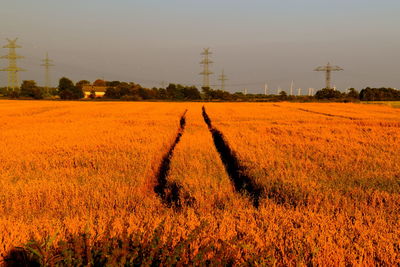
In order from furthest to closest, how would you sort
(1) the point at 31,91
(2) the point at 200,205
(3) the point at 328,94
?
(3) the point at 328,94
(1) the point at 31,91
(2) the point at 200,205

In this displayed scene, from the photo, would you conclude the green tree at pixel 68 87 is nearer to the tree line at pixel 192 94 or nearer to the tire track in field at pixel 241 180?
the tree line at pixel 192 94

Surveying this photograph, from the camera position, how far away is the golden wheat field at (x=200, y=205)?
10.4 ft

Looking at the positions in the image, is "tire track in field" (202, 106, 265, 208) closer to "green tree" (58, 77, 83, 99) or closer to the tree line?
the tree line

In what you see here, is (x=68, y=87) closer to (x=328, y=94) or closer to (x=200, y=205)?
(x=328, y=94)

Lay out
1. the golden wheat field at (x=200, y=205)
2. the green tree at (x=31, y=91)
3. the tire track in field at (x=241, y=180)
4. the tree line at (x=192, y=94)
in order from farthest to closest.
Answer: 1. the tree line at (x=192, y=94)
2. the green tree at (x=31, y=91)
3. the tire track in field at (x=241, y=180)
4. the golden wheat field at (x=200, y=205)

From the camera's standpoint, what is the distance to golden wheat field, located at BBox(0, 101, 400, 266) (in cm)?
317

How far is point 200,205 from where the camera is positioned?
17.6ft

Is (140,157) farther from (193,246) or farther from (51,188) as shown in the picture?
(193,246)

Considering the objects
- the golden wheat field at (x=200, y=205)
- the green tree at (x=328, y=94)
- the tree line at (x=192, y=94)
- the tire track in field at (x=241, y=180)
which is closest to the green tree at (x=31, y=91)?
the tree line at (x=192, y=94)

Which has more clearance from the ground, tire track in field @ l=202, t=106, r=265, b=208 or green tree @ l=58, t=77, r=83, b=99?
green tree @ l=58, t=77, r=83, b=99

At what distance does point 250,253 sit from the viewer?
331 centimetres

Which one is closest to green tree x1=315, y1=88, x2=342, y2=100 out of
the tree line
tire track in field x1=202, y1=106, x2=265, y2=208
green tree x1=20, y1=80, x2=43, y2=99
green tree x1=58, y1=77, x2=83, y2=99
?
the tree line

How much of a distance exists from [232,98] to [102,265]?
10771 centimetres

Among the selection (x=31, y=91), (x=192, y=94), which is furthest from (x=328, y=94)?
(x=31, y=91)
